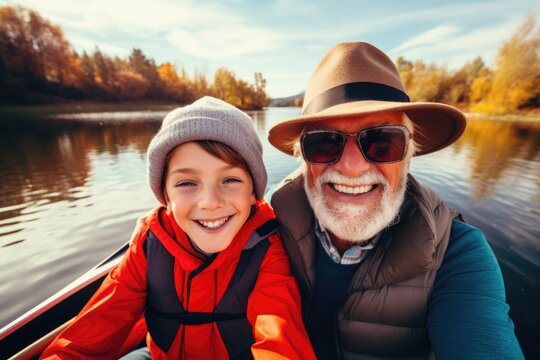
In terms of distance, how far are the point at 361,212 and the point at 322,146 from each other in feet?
1.83

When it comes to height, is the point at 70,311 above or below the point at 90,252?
above

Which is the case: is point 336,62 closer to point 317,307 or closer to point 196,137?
point 196,137

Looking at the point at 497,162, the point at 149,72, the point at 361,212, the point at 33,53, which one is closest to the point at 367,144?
the point at 361,212

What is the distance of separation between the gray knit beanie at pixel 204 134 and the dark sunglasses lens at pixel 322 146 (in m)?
0.39

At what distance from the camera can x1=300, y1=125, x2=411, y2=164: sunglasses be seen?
159 centimetres

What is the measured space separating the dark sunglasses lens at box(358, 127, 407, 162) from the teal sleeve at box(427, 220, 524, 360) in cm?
70

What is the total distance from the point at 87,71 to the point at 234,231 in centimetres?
6723

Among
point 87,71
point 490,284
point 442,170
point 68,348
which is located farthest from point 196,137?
point 87,71

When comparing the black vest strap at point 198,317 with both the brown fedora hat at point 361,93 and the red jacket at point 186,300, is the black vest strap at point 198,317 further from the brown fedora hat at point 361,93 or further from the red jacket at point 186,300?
the brown fedora hat at point 361,93

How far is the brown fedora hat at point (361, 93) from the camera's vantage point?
1508mm

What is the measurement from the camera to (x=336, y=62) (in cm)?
169

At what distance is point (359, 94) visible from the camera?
155cm

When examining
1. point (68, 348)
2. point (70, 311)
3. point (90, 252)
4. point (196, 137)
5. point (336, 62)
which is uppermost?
point (336, 62)

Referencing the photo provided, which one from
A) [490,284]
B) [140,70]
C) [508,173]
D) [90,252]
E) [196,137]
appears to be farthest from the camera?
[140,70]
